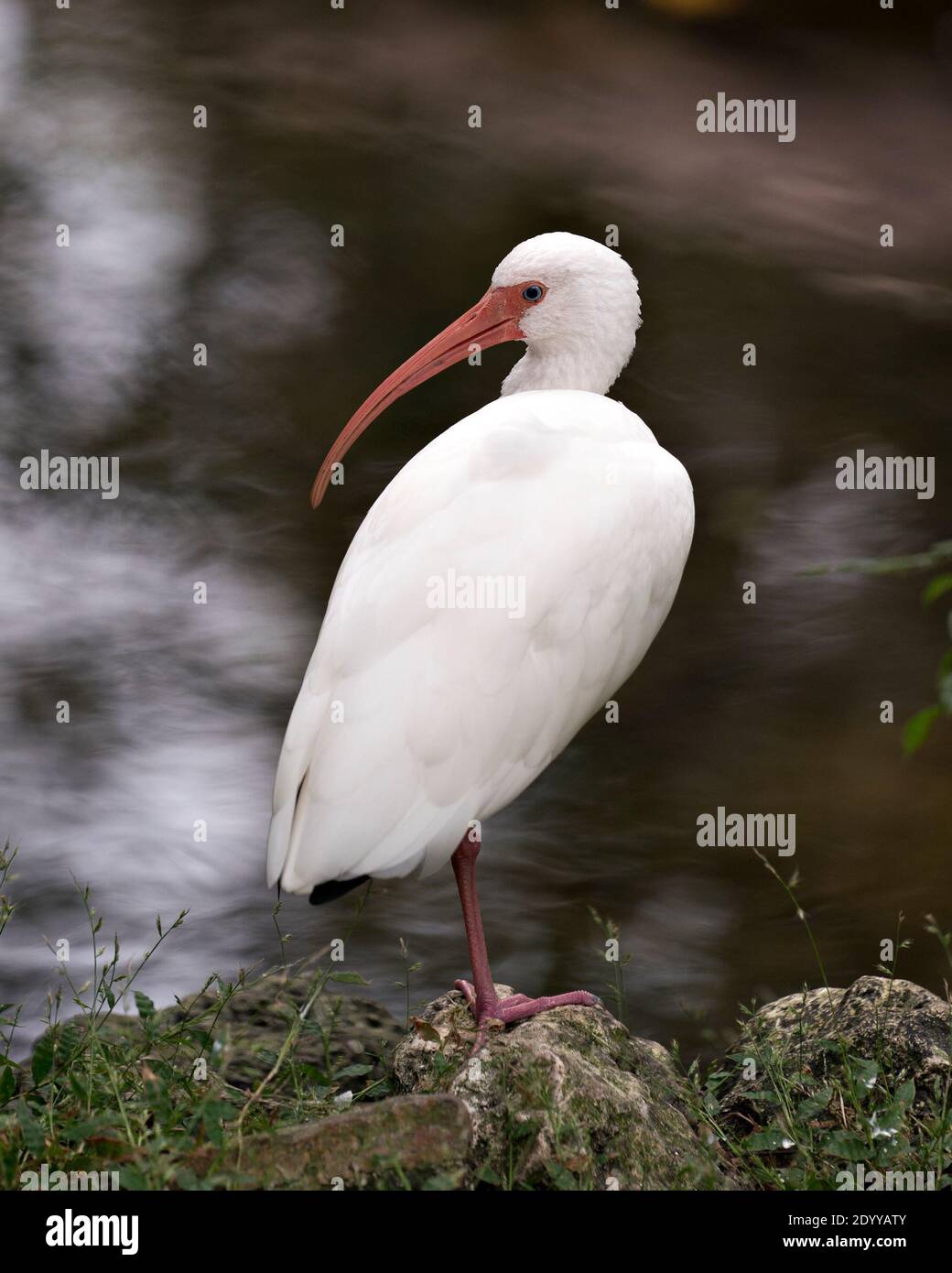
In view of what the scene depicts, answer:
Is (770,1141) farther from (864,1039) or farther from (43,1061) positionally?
(43,1061)

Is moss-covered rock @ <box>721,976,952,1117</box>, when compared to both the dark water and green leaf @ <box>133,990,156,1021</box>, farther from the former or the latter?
the dark water

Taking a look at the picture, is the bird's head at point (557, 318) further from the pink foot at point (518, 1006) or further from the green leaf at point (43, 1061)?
the green leaf at point (43, 1061)

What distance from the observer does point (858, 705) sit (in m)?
7.67

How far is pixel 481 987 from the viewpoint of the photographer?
137 inches

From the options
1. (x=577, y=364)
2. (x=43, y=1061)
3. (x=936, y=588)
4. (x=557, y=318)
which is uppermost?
(x=557, y=318)

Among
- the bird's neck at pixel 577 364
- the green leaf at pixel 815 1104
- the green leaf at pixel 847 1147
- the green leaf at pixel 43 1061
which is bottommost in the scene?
the green leaf at pixel 847 1147

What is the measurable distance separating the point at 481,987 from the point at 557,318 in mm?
1929

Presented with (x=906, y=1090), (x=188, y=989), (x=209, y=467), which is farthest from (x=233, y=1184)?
(x=209, y=467)

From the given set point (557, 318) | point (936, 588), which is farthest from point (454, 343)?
point (936, 588)

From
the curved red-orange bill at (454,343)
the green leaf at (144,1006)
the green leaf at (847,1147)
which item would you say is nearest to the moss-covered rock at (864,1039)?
the green leaf at (847,1147)

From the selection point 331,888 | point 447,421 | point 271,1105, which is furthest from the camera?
point 447,421

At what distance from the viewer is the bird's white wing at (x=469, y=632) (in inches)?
132

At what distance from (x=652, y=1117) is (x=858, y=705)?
15.7 feet

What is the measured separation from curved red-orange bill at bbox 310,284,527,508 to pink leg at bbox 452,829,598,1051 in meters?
1.18
